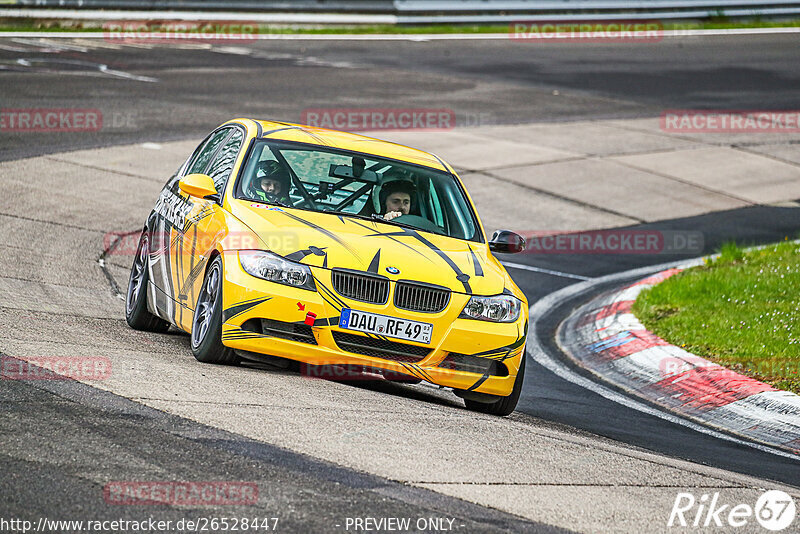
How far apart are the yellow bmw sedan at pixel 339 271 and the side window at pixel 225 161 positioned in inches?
1.2

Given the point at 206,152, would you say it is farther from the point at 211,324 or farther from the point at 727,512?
the point at 727,512

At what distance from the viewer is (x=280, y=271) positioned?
24.8 feet

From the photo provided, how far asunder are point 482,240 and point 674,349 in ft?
8.29

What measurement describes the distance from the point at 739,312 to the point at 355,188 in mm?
4263

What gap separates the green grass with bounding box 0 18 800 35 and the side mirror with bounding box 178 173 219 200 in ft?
68.4

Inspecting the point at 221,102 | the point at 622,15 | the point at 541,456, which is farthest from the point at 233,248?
the point at 622,15

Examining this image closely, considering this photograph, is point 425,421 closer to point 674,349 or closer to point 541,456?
point 541,456

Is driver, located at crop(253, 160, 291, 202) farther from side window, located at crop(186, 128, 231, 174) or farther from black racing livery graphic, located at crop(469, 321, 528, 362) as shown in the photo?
black racing livery graphic, located at crop(469, 321, 528, 362)

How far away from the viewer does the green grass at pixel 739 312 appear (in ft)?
32.1

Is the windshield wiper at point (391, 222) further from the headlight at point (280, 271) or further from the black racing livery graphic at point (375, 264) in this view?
the headlight at point (280, 271)

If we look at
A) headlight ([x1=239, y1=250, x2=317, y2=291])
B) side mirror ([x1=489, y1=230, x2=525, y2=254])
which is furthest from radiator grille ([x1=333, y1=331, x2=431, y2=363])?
side mirror ([x1=489, y1=230, x2=525, y2=254])

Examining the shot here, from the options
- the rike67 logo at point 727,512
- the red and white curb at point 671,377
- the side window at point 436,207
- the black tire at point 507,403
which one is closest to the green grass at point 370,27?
the red and white curb at point 671,377

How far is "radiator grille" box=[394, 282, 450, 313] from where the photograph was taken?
761 cm

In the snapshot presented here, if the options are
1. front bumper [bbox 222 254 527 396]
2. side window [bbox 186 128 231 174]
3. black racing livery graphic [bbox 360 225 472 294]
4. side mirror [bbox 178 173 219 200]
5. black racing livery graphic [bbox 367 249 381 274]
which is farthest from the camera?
side window [bbox 186 128 231 174]
